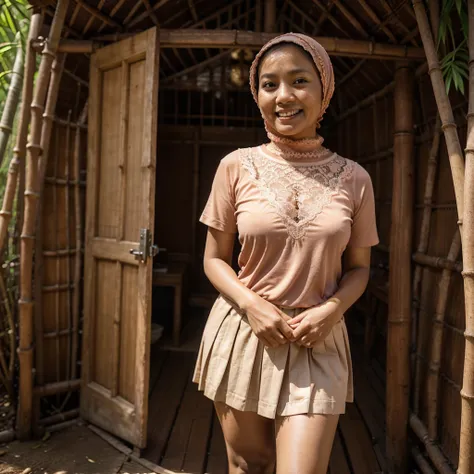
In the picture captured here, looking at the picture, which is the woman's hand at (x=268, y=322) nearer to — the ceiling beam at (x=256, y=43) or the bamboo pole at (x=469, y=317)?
the bamboo pole at (x=469, y=317)

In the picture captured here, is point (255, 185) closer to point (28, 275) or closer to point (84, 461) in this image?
point (28, 275)

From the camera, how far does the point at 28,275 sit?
8.45ft

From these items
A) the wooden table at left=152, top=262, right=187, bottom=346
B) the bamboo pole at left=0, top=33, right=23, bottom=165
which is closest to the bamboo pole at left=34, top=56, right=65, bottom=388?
the bamboo pole at left=0, top=33, right=23, bottom=165

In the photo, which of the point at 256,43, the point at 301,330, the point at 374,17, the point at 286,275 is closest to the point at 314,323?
the point at 301,330

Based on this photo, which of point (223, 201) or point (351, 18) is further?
point (351, 18)

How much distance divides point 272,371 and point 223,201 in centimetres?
50

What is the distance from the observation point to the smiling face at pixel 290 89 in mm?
1334

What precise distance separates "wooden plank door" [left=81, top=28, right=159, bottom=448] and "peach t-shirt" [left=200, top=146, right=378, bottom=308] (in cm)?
109

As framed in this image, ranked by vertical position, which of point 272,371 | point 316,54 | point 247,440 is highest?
point 316,54

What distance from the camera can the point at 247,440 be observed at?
54.0 inches

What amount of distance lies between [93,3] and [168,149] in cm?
290

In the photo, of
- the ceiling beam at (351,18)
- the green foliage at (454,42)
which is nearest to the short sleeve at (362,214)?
the green foliage at (454,42)

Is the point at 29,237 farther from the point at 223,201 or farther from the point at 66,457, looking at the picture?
the point at 223,201

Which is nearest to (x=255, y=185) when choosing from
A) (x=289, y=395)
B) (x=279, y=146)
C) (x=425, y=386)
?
(x=279, y=146)
